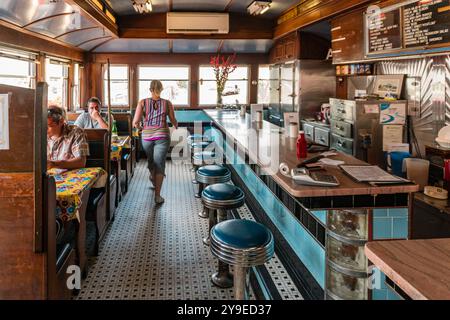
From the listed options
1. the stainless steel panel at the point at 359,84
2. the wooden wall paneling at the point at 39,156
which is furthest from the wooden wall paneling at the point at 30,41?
the stainless steel panel at the point at 359,84

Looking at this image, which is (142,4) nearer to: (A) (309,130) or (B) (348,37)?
(B) (348,37)

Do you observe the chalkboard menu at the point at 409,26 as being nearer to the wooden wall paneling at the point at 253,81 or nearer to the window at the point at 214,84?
the wooden wall paneling at the point at 253,81

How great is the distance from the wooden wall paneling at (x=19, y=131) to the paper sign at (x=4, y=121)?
0.05 ft

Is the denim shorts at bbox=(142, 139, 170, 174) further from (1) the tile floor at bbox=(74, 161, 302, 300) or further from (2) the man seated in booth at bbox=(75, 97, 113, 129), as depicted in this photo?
(2) the man seated in booth at bbox=(75, 97, 113, 129)

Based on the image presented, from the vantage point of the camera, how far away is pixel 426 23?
3766mm

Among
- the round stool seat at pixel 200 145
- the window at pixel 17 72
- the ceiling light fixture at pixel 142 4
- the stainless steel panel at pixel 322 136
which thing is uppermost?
the ceiling light fixture at pixel 142 4

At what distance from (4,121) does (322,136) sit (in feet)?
15.7

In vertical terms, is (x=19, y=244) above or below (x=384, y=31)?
below

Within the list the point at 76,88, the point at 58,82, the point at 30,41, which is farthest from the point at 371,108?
the point at 76,88

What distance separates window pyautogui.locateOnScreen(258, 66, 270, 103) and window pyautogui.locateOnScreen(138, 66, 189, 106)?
1827mm

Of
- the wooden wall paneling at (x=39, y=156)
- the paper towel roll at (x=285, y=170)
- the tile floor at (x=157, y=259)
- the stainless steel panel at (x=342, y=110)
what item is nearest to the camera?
the wooden wall paneling at (x=39, y=156)

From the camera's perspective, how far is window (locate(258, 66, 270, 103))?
30.7 feet

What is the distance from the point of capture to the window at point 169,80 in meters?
9.32

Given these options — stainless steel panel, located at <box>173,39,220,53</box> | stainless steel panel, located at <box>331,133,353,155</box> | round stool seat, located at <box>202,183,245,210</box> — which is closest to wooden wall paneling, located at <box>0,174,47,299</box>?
round stool seat, located at <box>202,183,245,210</box>
